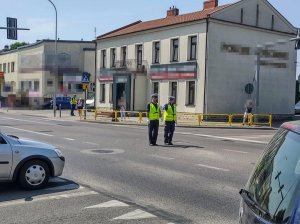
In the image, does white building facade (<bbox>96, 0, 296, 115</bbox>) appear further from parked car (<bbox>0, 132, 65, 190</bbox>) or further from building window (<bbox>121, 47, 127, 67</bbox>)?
parked car (<bbox>0, 132, 65, 190</bbox>)

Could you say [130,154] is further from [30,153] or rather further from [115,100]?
[115,100]

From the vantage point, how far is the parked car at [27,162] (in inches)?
308

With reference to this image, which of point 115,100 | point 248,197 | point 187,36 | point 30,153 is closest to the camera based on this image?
point 248,197

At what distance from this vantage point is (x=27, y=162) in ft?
26.5

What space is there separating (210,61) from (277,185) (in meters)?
30.9

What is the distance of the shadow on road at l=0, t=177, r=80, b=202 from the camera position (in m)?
7.54

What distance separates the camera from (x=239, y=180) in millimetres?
9086

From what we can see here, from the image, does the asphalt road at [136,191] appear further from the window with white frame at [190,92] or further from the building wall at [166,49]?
the window with white frame at [190,92]

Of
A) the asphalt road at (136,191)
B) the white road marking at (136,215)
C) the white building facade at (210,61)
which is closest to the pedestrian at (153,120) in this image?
the asphalt road at (136,191)

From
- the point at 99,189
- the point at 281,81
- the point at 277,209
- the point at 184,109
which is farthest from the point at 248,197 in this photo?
the point at 281,81

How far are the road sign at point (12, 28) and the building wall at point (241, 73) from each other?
13.3 m

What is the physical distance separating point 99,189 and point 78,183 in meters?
0.73

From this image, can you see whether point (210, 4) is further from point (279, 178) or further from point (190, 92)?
point (279, 178)

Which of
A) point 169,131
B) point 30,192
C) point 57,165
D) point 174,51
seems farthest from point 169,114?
point 174,51
